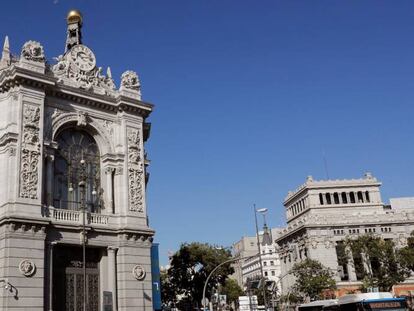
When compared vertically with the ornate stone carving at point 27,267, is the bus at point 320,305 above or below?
below

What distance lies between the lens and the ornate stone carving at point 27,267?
2883cm

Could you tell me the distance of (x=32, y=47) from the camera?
33.1 m

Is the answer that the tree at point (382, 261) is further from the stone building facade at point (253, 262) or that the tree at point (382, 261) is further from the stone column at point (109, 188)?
the stone building facade at point (253, 262)

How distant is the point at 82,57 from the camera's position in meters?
37.4

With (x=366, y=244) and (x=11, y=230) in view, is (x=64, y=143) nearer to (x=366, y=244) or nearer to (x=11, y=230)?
(x=11, y=230)

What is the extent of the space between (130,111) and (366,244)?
4173cm

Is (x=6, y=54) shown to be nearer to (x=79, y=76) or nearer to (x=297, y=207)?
(x=79, y=76)

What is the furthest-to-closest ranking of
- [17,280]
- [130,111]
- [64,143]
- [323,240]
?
[323,240]
[130,111]
[64,143]
[17,280]

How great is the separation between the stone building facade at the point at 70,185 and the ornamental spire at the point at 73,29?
5.02m

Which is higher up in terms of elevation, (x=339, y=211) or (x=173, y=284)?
(x=339, y=211)

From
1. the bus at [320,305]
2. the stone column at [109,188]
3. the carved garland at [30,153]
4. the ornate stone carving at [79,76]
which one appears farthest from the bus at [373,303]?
the ornate stone carving at [79,76]

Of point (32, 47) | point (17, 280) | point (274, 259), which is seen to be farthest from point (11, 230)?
point (274, 259)

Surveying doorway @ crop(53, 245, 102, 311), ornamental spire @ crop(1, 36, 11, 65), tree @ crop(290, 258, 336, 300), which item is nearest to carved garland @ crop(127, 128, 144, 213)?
doorway @ crop(53, 245, 102, 311)

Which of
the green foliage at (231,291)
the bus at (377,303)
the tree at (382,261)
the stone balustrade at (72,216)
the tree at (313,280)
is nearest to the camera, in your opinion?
the bus at (377,303)
